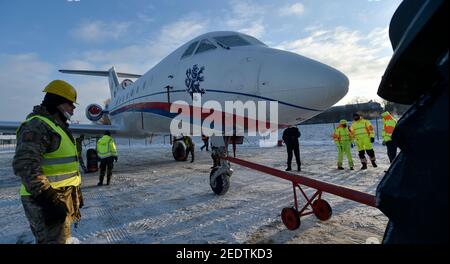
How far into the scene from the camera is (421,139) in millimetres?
998

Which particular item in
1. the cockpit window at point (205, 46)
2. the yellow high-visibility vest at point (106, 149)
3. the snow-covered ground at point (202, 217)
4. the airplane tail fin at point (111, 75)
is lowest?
the snow-covered ground at point (202, 217)

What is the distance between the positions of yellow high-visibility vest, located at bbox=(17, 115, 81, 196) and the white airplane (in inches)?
A: 121

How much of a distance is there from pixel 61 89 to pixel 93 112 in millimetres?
14272

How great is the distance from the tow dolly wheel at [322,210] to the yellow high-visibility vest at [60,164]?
3.22m

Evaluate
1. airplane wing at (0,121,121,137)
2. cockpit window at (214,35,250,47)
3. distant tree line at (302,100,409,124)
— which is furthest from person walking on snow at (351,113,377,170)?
distant tree line at (302,100,409,124)

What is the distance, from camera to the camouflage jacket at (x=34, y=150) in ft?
7.57

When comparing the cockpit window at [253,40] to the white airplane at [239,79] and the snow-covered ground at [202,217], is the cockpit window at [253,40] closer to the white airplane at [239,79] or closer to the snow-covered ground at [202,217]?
the white airplane at [239,79]

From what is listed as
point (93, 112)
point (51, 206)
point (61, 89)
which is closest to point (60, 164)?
point (51, 206)

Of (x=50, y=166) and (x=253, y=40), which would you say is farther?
(x=253, y=40)

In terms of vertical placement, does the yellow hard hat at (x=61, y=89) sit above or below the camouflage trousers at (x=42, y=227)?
above

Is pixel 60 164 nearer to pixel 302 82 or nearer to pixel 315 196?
pixel 315 196

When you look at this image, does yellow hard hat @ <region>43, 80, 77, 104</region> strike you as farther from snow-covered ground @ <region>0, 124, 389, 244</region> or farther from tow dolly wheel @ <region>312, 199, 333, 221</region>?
tow dolly wheel @ <region>312, 199, 333, 221</region>

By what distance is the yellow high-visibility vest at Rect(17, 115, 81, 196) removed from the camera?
2.57 meters

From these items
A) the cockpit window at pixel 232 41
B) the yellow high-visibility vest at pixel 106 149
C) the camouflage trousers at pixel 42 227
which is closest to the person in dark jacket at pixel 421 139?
the camouflage trousers at pixel 42 227
